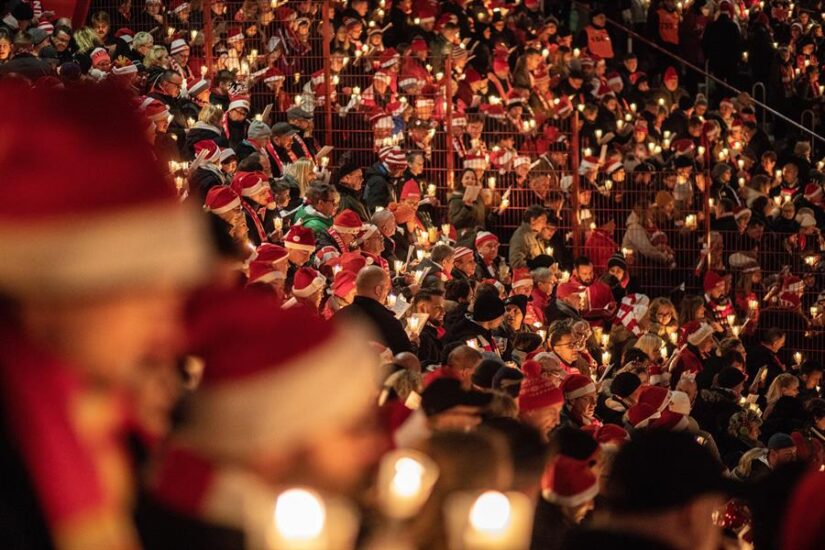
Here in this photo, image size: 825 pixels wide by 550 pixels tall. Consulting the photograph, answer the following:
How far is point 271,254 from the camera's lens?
9.09 metres

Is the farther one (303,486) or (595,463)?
(595,463)

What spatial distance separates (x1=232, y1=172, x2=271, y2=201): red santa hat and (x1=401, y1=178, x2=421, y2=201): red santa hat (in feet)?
8.52

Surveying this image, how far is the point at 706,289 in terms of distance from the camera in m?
14.9

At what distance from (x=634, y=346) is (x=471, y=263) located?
152 cm

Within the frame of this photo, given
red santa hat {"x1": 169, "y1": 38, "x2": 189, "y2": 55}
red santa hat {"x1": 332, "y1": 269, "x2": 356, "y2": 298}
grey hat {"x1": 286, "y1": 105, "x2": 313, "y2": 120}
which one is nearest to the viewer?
red santa hat {"x1": 332, "y1": 269, "x2": 356, "y2": 298}

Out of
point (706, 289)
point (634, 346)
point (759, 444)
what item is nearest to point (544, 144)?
point (706, 289)

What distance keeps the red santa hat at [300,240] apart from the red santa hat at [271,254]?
25.4 inches

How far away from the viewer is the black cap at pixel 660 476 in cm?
336

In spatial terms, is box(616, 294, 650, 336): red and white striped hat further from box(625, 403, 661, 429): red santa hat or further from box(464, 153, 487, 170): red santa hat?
box(625, 403, 661, 429): red santa hat

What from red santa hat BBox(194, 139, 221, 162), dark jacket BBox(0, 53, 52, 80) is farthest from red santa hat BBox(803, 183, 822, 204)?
dark jacket BBox(0, 53, 52, 80)

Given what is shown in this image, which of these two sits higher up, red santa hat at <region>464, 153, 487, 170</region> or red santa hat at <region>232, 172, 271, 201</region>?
red santa hat at <region>232, 172, 271, 201</region>

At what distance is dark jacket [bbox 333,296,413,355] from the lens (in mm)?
8047

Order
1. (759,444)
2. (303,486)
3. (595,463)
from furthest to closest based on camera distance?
(759,444)
(595,463)
(303,486)

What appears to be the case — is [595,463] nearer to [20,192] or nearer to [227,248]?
[227,248]
